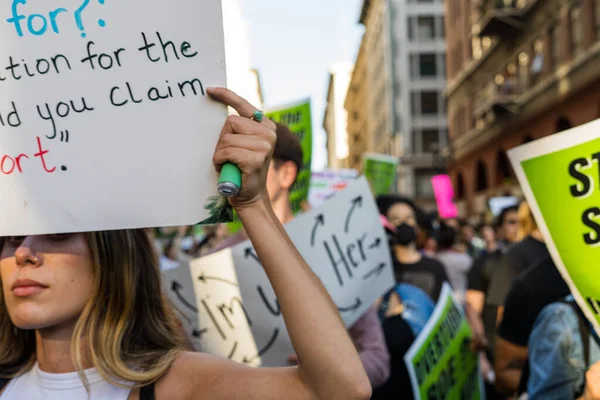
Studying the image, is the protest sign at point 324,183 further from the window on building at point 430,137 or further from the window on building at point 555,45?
the window on building at point 430,137

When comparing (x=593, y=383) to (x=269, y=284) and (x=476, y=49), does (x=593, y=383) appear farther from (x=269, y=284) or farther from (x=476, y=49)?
(x=476, y=49)

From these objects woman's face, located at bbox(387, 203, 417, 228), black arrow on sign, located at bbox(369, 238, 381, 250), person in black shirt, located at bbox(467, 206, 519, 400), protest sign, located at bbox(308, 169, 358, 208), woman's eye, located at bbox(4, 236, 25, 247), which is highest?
protest sign, located at bbox(308, 169, 358, 208)

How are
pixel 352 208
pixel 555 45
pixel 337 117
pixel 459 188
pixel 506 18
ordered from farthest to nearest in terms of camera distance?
pixel 337 117 → pixel 459 188 → pixel 506 18 → pixel 555 45 → pixel 352 208

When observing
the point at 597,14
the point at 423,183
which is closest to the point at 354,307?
the point at 597,14

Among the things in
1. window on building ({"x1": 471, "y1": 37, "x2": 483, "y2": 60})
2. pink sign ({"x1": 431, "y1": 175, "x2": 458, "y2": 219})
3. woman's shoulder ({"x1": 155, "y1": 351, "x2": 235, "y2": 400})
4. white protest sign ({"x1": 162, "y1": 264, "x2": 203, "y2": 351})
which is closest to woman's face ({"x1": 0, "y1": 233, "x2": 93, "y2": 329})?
woman's shoulder ({"x1": 155, "y1": 351, "x2": 235, "y2": 400})

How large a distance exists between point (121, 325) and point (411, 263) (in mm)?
3303

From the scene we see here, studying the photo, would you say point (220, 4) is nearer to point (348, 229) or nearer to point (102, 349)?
point (102, 349)

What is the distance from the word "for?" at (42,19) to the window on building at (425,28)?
54.9 meters

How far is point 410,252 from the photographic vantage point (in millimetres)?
5168

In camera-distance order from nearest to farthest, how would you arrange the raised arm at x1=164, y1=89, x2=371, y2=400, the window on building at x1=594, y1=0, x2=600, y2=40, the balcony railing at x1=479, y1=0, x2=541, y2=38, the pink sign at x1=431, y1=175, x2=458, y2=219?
the raised arm at x1=164, y1=89, x2=371, y2=400 → the pink sign at x1=431, y1=175, x2=458, y2=219 → the window on building at x1=594, y1=0, x2=600, y2=40 → the balcony railing at x1=479, y1=0, x2=541, y2=38

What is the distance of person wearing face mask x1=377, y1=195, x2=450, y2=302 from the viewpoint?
4.97 meters

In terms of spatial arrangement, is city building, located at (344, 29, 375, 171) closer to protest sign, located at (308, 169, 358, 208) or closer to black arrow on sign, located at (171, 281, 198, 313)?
protest sign, located at (308, 169, 358, 208)

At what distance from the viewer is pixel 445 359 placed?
375cm

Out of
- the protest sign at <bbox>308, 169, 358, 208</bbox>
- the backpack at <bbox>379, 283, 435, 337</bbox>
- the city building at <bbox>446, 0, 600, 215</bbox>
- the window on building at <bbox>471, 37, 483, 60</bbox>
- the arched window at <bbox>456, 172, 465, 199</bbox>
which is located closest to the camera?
the backpack at <bbox>379, 283, 435, 337</bbox>
